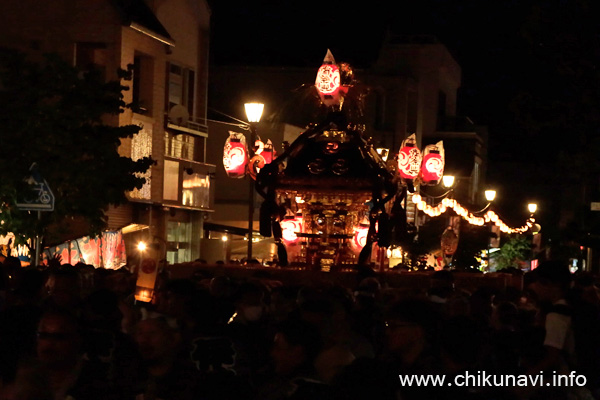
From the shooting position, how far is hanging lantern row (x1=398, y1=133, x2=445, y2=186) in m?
27.2

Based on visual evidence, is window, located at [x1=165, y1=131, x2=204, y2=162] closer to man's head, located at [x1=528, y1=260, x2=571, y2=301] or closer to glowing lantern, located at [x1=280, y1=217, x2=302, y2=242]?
glowing lantern, located at [x1=280, y1=217, x2=302, y2=242]

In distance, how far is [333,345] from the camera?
6.60 metres

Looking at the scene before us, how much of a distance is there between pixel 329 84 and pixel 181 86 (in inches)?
685

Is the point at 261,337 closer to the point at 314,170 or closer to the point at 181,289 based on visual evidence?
the point at 181,289

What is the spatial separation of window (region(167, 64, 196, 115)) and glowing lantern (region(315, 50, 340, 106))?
15666 millimetres

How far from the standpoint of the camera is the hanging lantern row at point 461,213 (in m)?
38.0

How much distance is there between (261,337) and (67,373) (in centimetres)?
160

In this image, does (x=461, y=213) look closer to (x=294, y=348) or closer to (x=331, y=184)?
→ (x=331, y=184)

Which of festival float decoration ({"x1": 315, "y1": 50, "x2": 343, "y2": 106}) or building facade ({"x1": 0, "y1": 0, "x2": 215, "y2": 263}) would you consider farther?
building facade ({"x1": 0, "y1": 0, "x2": 215, "y2": 263})

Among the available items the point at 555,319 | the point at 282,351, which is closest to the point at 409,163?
the point at 555,319

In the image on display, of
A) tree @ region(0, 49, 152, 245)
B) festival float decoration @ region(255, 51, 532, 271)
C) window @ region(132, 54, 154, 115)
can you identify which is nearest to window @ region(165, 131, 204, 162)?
window @ region(132, 54, 154, 115)

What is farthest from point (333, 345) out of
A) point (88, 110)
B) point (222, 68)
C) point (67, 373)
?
point (222, 68)

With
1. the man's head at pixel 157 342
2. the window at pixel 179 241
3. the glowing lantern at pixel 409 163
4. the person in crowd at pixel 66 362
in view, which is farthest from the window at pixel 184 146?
the person in crowd at pixel 66 362

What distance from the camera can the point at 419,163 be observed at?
89.9ft
